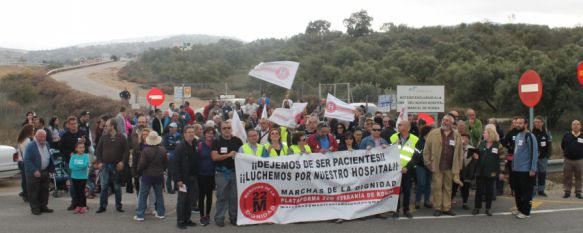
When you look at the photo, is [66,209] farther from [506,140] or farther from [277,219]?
[506,140]

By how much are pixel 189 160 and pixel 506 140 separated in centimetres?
631

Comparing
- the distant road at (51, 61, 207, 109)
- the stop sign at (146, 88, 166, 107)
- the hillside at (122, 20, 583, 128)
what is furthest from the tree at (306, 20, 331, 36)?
the stop sign at (146, 88, 166, 107)

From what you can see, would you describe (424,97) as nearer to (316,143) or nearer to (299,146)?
(316,143)

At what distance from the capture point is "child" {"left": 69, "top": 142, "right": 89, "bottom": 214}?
32.3 ft

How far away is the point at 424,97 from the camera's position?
16.4 meters

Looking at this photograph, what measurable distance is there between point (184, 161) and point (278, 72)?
5733mm

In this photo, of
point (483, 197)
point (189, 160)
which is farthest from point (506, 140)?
point (189, 160)

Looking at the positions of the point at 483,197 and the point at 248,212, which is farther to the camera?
the point at 483,197

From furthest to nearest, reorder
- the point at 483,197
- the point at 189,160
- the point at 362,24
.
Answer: the point at 362,24 < the point at 483,197 < the point at 189,160

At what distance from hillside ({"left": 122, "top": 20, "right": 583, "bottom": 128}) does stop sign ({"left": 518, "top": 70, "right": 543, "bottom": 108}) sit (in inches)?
A: 703

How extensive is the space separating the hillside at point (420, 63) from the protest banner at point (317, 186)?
899 inches

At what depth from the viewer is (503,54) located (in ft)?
163

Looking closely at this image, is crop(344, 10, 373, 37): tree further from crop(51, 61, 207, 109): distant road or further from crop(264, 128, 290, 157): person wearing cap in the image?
crop(264, 128, 290, 157): person wearing cap

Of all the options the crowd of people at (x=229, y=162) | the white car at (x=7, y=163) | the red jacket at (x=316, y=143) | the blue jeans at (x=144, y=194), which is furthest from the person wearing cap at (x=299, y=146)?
the white car at (x=7, y=163)
